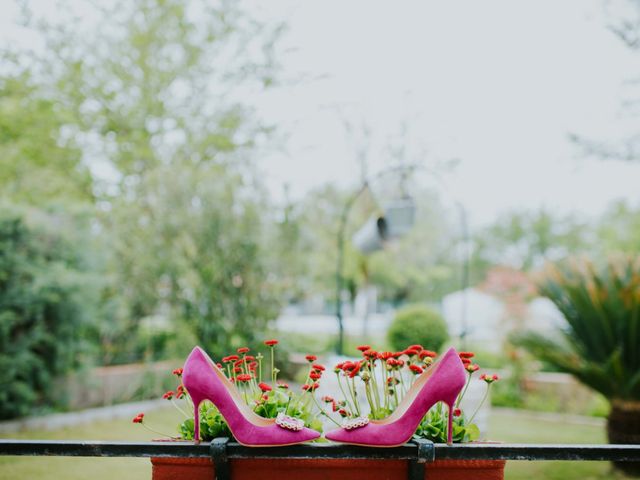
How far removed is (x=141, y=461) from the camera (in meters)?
3.78

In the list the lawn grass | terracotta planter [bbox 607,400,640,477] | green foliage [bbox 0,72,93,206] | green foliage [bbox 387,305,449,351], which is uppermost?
green foliage [bbox 0,72,93,206]

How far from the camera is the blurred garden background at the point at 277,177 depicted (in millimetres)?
6125

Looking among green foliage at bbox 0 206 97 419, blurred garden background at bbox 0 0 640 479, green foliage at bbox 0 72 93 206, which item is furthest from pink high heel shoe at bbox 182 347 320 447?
green foliage at bbox 0 72 93 206

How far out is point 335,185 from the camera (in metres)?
17.8

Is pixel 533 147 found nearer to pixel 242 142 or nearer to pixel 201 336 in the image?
pixel 242 142

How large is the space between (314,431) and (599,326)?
14.5 feet

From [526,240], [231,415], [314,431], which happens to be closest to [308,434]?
[314,431]

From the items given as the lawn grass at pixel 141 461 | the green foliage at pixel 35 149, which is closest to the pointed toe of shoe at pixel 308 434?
the lawn grass at pixel 141 461

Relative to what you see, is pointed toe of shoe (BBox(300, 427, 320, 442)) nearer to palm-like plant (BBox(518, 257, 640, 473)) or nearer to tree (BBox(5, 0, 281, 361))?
palm-like plant (BBox(518, 257, 640, 473))

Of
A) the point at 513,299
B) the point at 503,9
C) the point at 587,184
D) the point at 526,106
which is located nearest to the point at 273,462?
the point at 513,299

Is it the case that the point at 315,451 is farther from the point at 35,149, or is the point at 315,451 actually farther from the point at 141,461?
the point at 35,149

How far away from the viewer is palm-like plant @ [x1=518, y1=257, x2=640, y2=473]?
4.91 metres

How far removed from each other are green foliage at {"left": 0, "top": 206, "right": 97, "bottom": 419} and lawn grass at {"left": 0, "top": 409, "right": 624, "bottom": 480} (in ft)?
2.05

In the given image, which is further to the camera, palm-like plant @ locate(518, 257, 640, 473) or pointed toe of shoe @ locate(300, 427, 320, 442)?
palm-like plant @ locate(518, 257, 640, 473)
